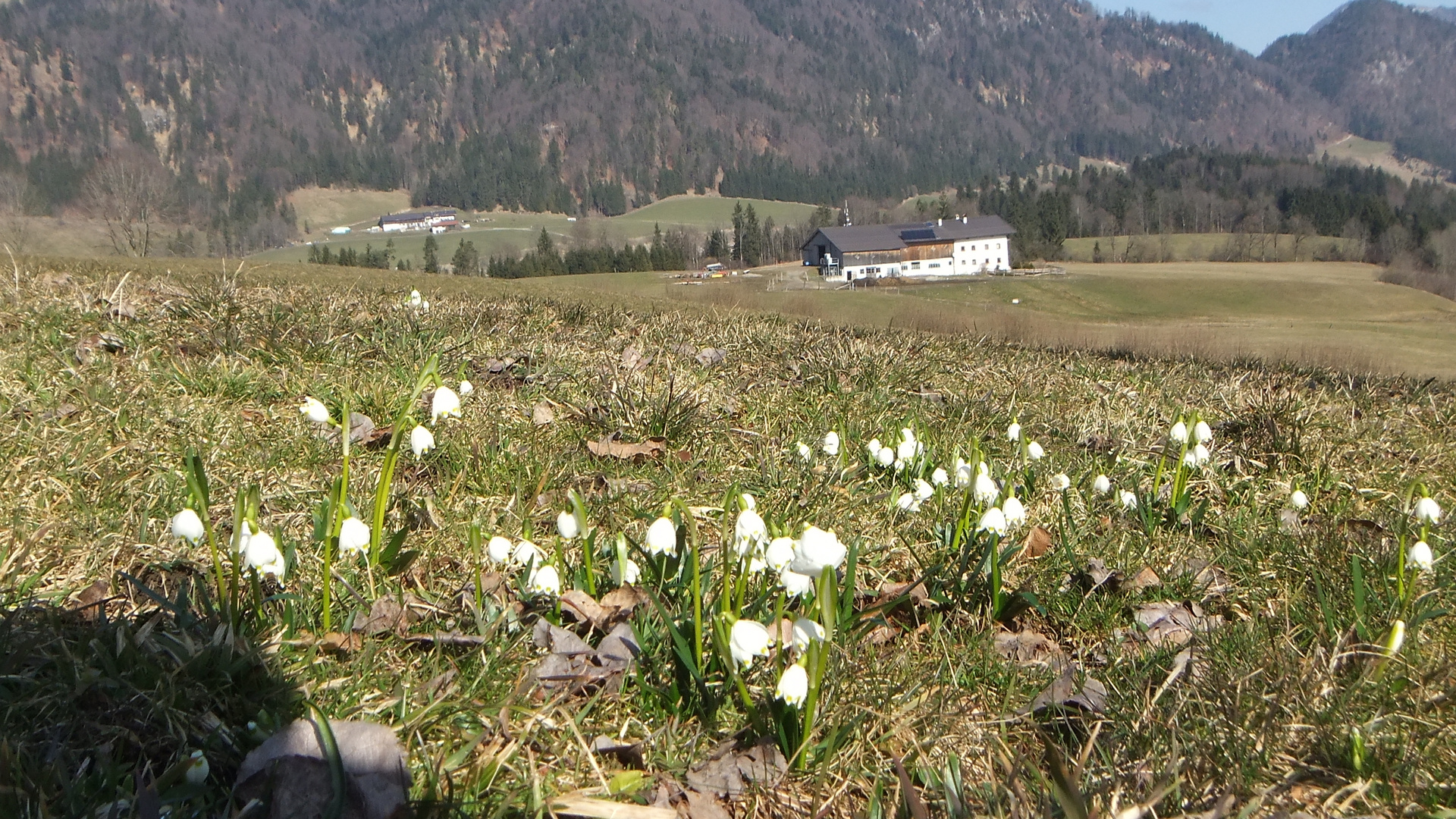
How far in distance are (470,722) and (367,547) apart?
737 millimetres

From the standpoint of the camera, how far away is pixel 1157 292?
8538 centimetres

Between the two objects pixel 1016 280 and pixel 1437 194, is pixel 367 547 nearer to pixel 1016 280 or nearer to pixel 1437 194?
pixel 1016 280

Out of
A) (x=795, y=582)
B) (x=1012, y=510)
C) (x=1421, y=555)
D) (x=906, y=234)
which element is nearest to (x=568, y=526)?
(x=795, y=582)

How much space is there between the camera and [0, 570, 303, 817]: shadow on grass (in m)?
1.57

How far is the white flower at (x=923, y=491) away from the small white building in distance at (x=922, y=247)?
389 feet

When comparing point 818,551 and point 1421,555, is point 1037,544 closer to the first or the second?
point 1421,555

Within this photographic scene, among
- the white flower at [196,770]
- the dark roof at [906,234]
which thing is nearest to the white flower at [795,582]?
the white flower at [196,770]

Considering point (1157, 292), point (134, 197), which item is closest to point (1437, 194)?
point (1157, 292)

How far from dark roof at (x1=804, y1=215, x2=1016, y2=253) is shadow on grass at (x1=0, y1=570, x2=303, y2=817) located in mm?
121687

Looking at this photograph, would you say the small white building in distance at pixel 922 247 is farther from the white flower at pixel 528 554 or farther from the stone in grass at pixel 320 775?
the stone in grass at pixel 320 775

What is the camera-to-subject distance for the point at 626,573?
8.05 feet

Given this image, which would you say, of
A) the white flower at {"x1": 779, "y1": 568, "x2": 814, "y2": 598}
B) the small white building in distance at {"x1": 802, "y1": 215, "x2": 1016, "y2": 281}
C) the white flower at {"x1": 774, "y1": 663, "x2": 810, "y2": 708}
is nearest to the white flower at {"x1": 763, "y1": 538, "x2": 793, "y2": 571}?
the white flower at {"x1": 779, "y1": 568, "x2": 814, "y2": 598}

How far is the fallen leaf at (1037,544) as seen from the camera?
3199 mm

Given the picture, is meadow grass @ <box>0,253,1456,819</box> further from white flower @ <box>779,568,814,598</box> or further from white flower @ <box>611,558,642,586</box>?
white flower @ <box>779,568,814,598</box>
